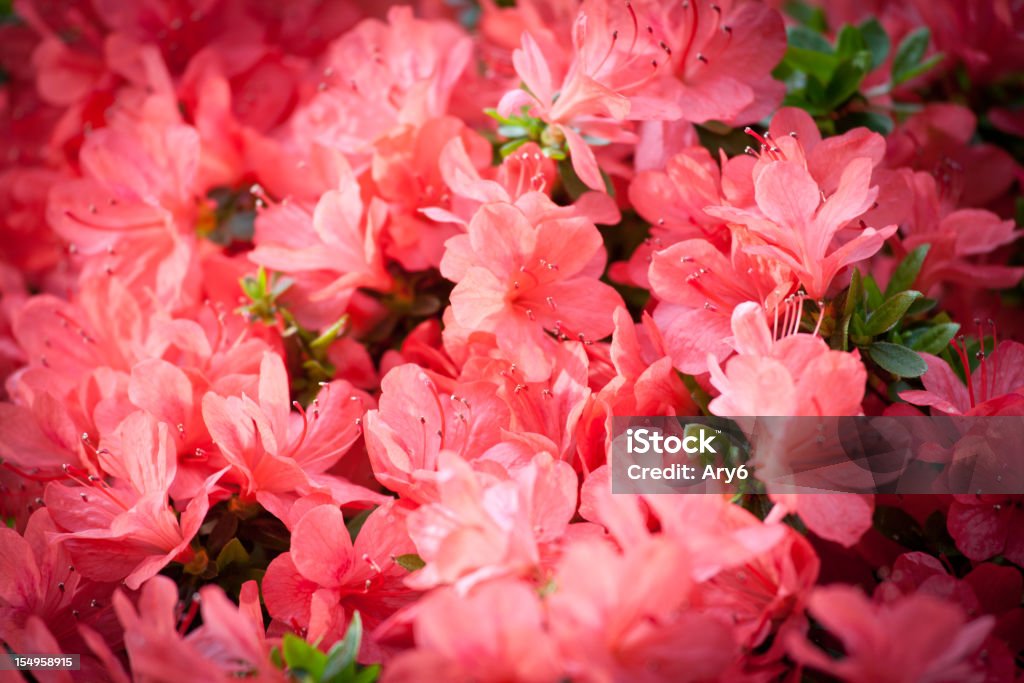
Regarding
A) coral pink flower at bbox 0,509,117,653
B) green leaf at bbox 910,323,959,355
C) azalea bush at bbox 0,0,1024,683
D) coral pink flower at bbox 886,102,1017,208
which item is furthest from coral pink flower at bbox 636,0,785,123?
coral pink flower at bbox 0,509,117,653

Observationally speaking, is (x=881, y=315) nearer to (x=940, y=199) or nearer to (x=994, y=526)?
(x=994, y=526)

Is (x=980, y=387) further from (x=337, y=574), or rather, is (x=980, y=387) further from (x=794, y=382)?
(x=337, y=574)

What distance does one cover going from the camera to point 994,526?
830 mm

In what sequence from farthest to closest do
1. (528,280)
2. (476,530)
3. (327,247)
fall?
(327,247), (528,280), (476,530)

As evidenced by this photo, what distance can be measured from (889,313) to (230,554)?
69 cm

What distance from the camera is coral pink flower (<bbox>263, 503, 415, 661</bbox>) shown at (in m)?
0.80

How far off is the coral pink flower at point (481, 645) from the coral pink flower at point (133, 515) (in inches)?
13.0

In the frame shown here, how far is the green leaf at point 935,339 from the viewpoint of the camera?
2.93 ft

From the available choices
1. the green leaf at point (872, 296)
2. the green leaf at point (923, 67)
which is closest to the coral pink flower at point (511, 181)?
the green leaf at point (872, 296)

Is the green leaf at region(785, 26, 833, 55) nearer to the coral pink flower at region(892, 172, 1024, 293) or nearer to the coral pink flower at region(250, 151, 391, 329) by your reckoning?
the coral pink flower at region(892, 172, 1024, 293)

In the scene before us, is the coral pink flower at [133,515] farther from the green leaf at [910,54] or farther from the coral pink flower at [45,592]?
the green leaf at [910,54]

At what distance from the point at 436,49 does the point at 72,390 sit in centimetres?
62

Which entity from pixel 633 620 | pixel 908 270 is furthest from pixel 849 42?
pixel 633 620

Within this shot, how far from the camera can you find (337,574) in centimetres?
82
